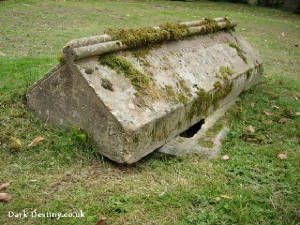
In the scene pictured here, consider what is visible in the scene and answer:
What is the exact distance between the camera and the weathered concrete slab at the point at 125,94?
3252mm

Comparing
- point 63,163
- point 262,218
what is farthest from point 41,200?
point 262,218

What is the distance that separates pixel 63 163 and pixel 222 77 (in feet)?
8.33

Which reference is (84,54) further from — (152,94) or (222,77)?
(222,77)

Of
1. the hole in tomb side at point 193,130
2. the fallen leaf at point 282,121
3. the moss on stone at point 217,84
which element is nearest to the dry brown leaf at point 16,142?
the hole in tomb side at point 193,130

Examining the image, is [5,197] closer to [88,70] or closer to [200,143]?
[88,70]

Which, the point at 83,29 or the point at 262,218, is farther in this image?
the point at 83,29

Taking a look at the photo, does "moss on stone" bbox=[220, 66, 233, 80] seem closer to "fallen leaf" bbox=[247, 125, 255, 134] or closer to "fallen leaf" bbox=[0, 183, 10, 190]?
"fallen leaf" bbox=[247, 125, 255, 134]

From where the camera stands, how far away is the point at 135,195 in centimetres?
301

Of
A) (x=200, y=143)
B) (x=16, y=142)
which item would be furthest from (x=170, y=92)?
(x=16, y=142)

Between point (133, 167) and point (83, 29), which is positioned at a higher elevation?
point (83, 29)

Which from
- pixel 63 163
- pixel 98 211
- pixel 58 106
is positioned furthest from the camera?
pixel 58 106

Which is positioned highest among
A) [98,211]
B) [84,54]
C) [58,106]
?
[84,54]

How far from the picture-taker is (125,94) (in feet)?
11.3

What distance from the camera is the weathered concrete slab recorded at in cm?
325
